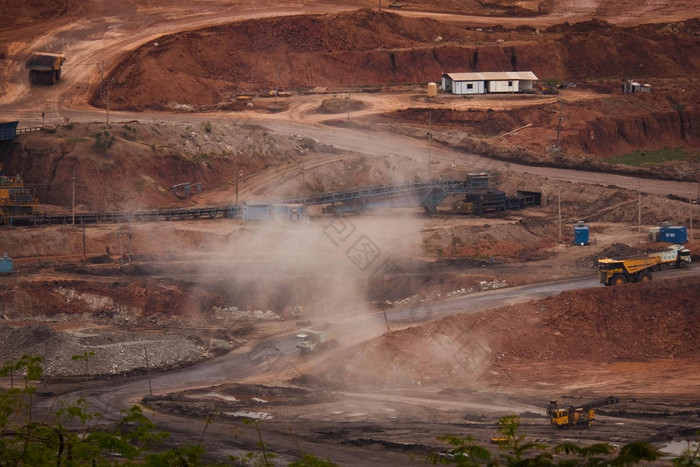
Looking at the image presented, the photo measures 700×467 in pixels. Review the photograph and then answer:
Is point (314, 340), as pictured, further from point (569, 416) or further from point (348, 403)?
point (569, 416)

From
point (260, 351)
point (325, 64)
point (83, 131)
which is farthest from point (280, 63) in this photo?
point (260, 351)

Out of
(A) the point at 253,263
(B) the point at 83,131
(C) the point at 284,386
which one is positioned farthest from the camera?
(B) the point at 83,131

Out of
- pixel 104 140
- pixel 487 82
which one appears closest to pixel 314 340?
pixel 104 140

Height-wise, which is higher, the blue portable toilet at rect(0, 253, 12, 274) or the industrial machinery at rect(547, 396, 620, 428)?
the blue portable toilet at rect(0, 253, 12, 274)

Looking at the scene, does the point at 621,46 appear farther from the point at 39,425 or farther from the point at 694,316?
the point at 39,425

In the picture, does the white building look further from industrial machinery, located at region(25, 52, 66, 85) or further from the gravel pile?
the gravel pile

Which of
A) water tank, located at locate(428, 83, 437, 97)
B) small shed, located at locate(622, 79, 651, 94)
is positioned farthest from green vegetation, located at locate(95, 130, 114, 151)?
small shed, located at locate(622, 79, 651, 94)
